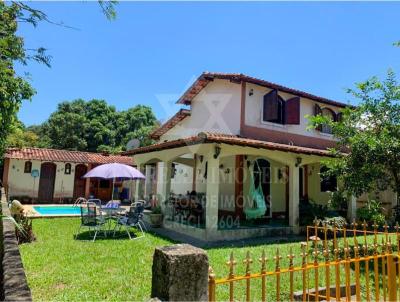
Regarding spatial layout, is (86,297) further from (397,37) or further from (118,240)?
(397,37)

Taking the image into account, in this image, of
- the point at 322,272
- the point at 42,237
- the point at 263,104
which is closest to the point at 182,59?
the point at 263,104

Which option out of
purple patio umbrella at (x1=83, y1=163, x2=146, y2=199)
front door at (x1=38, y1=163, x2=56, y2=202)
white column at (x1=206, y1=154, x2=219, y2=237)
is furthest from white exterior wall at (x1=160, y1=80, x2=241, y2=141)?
front door at (x1=38, y1=163, x2=56, y2=202)

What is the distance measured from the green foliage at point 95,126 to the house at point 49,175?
26.8ft

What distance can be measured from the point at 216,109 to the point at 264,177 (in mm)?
4375

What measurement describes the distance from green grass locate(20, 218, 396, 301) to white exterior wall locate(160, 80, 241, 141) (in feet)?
20.7

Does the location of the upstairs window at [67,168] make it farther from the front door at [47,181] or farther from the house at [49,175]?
the front door at [47,181]

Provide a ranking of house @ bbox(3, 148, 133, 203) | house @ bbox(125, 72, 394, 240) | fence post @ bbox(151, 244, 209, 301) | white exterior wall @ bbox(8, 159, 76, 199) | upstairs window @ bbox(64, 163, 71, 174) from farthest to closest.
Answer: upstairs window @ bbox(64, 163, 71, 174), white exterior wall @ bbox(8, 159, 76, 199), house @ bbox(3, 148, 133, 203), house @ bbox(125, 72, 394, 240), fence post @ bbox(151, 244, 209, 301)

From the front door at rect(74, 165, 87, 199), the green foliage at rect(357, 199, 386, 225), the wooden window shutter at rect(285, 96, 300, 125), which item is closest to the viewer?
the green foliage at rect(357, 199, 386, 225)

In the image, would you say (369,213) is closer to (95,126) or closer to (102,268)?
(102,268)

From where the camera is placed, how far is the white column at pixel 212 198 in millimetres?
10820

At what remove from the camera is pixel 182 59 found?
1406cm

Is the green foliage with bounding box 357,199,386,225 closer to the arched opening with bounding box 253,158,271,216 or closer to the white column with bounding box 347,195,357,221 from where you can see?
the white column with bounding box 347,195,357,221

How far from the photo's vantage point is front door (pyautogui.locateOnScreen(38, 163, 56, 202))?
949 inches

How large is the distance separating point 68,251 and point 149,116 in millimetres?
35242
